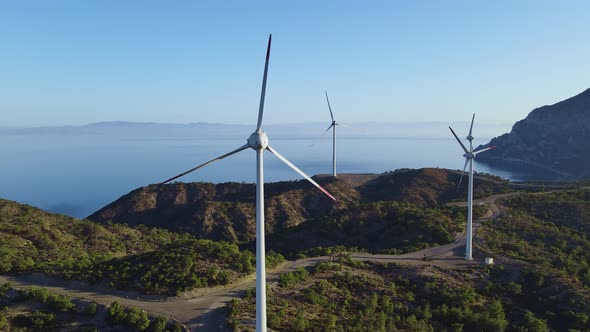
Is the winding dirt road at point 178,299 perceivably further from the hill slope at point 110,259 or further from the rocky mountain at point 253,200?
the rocky mountain at point 253,200

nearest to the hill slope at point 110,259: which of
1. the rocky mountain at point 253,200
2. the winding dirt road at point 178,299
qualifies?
the winding dirt road at point 178,299

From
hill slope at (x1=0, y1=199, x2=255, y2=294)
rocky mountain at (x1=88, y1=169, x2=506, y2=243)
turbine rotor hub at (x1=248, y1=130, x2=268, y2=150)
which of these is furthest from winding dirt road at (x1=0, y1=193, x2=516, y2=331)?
rocky mountain at (x1=88, y1=169, x2=506, y2=243)

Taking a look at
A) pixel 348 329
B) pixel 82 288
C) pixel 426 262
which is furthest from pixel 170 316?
pixel 426 262

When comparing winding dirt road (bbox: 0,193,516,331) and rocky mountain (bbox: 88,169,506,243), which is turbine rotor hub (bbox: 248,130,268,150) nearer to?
winding dirt road (bbox: 0,193,516,331)

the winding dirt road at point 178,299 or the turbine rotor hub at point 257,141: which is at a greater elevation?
the turbine rotor hub at point 257,141

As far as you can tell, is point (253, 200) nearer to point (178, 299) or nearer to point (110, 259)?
point (110, 259)

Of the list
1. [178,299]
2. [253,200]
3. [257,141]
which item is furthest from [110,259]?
[253,200]

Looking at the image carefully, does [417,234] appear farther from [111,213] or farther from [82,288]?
[111,213]

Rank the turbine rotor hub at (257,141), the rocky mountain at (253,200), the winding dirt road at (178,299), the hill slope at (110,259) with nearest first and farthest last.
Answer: the turbine rotor hub at (257,141) < the winding dirt road at (178,299) < the hill slope at (110,259) < the rocky mountain at (253,200)

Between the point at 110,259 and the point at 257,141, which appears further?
the point at 110,259
